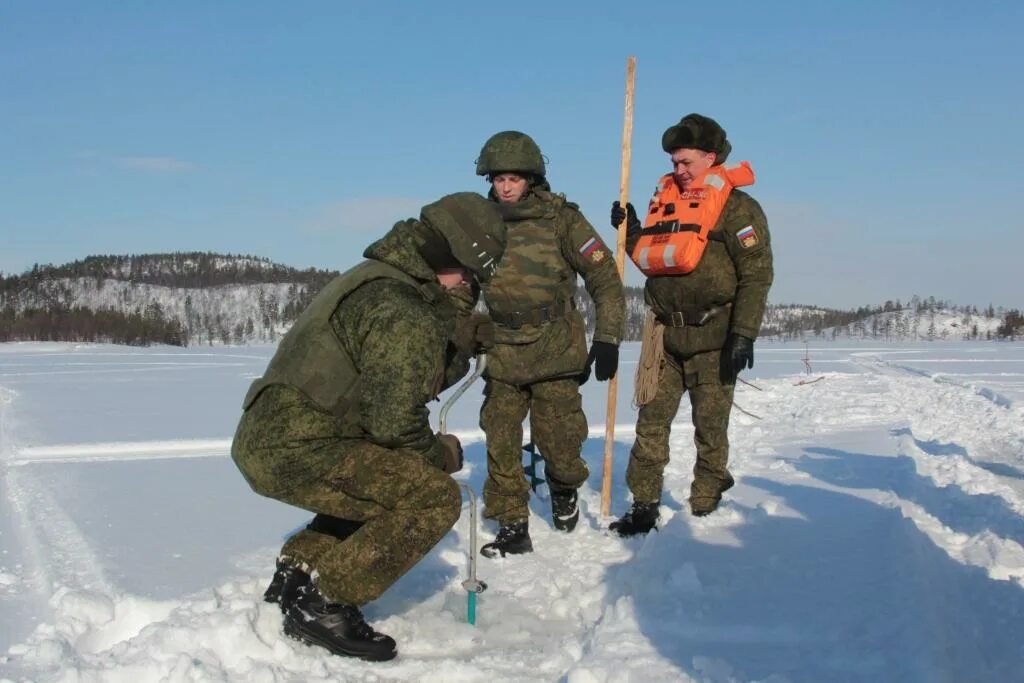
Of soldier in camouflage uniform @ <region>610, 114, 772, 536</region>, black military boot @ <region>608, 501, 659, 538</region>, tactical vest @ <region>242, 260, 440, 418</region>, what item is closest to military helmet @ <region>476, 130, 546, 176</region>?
soldier in camouflage uniform @ <region>610, 114, 772, 536</region>

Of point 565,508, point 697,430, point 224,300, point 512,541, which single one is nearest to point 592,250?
point 697,430

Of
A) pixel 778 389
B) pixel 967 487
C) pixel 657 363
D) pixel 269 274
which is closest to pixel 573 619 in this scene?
pixel 657 363

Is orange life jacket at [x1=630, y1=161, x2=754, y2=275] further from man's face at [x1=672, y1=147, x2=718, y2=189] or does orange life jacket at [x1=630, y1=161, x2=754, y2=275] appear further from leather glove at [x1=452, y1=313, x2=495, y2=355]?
leather glove at [x1=452, y1=313, x2=495, y2=355]

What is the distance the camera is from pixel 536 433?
4.77 m

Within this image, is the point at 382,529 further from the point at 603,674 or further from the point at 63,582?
the point at 63,582

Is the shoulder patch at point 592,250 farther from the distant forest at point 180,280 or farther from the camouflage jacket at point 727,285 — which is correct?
the distant forest at point 180,280

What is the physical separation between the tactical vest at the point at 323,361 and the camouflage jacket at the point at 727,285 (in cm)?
223

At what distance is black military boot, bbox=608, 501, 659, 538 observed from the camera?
15.3 feet

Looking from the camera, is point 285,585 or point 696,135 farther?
point 696,135

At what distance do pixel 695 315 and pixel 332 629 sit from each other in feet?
8.62

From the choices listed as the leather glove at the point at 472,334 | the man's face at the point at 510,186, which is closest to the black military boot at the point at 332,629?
the leather glove at the point at 472,334

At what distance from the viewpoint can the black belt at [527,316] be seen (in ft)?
15.0

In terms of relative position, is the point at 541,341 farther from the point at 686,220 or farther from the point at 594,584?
the point at 594,584

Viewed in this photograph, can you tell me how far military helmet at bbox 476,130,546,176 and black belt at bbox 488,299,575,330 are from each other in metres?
0.74
